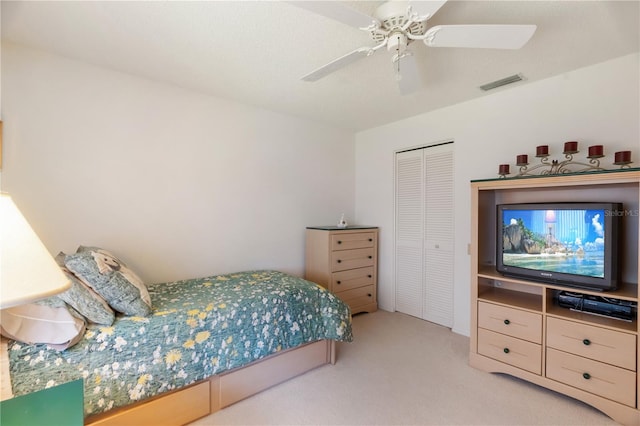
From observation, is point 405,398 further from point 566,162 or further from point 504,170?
point 566,162

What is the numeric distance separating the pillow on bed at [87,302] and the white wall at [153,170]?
2.82 feet

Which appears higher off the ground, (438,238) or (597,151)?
(597,151)

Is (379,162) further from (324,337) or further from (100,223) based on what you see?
(100,223)

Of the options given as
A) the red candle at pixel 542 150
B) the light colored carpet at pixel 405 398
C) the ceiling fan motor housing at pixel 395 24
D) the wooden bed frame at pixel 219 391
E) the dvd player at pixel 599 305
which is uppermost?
the ceiling fan motor housing at pixel 395 24

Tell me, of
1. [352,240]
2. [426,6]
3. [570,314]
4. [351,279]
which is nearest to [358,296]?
[351,279]

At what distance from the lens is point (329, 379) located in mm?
2291

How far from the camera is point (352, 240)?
3.58 metres

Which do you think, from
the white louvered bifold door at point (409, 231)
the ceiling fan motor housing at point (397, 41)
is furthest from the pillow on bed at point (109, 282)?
the white louvered bifold door at point (409, 231)

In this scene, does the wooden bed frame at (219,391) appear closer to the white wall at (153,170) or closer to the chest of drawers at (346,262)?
the chest of drawers at (346,262)

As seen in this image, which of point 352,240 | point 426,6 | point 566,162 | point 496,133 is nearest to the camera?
point 426,6

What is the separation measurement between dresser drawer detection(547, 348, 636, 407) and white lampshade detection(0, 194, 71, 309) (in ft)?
9.05

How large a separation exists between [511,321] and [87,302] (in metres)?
2.79

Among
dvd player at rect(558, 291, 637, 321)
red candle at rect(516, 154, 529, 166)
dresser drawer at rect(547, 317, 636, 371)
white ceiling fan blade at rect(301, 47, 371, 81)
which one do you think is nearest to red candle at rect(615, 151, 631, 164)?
red candle at rect(516, 154, 529, 166)

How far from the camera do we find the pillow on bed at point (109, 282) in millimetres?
1632
